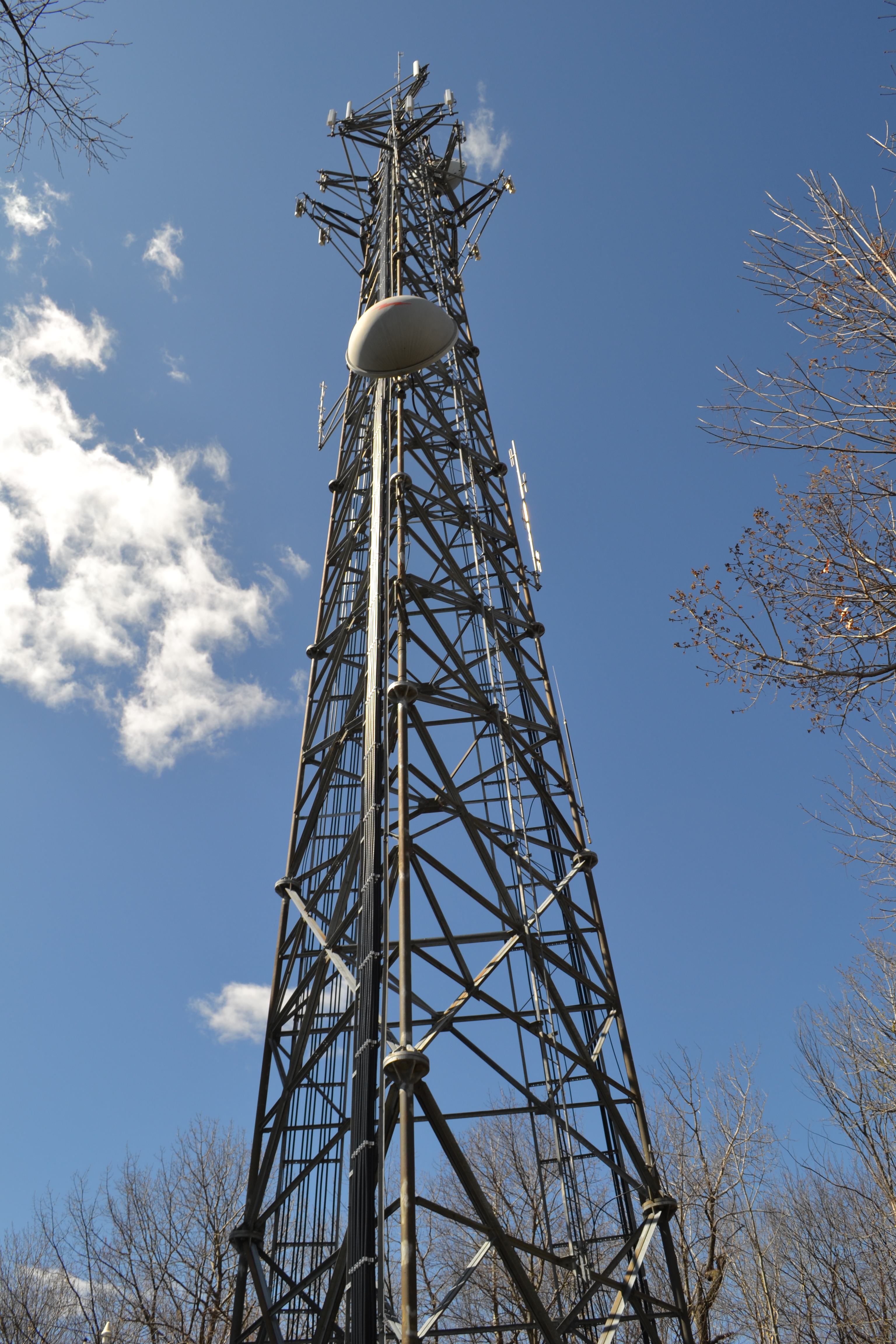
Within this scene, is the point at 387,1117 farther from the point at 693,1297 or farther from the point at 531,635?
the point at 693,1297

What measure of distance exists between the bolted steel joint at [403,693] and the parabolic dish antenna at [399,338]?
3118mm

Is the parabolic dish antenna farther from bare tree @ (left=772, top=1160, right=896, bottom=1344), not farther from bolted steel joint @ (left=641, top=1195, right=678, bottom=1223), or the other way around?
bare tree @ (left=772, top=1160, right=896, bottom=1344)

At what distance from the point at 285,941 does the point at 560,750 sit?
135 inches

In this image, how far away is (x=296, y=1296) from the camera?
7.25 meters

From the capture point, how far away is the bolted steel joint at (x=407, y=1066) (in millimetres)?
5738

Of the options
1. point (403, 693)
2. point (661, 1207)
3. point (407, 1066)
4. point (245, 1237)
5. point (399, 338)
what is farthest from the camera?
point (399, 338)

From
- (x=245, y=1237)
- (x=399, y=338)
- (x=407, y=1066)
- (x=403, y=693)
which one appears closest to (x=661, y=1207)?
(x=407, y=1066)

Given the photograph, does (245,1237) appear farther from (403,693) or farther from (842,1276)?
(842,1276)

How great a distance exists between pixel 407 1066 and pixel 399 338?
6214 millimetres

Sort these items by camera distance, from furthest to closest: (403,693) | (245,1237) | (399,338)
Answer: (399,338), (403,693), (245,1237)

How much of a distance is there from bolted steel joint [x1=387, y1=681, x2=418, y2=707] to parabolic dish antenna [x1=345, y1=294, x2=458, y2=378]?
312cm

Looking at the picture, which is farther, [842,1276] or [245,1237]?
[842,1276]

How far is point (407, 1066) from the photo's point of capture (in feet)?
18.8

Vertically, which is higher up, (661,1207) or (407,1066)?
(407,1066)
